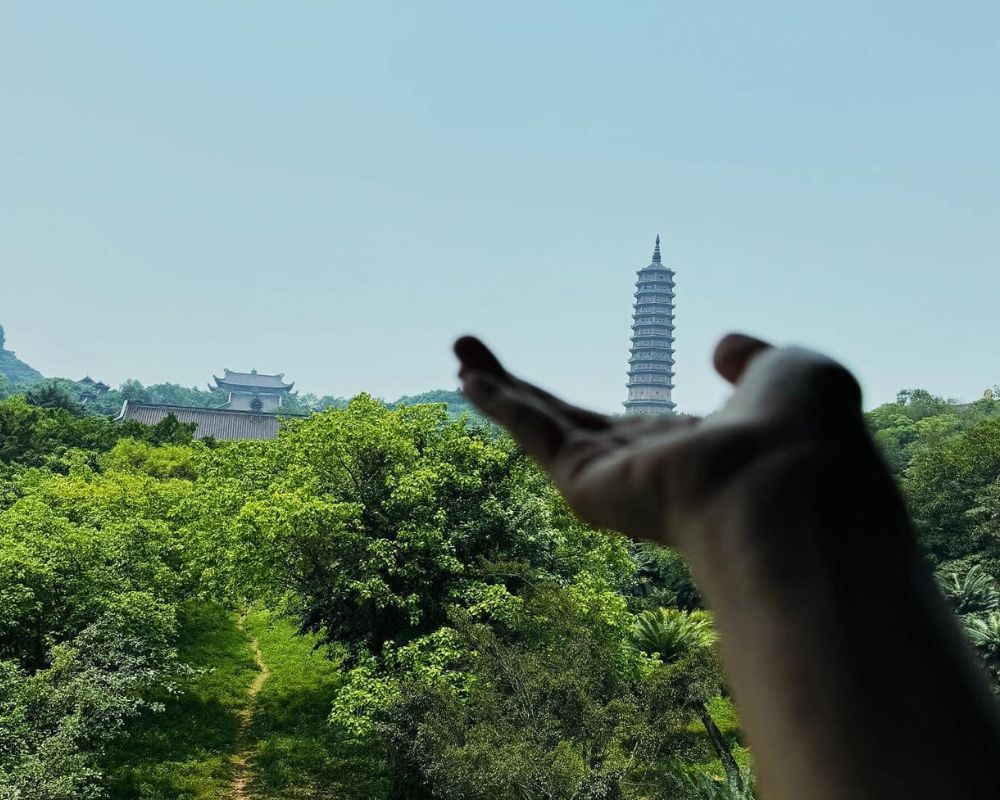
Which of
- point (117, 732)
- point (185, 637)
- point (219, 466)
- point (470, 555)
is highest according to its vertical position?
point (219, 466)

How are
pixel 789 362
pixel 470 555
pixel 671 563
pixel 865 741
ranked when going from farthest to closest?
1. pixel 671 563
2. pixel 470 555
3. pixel 789 362
4. pixel 865 741

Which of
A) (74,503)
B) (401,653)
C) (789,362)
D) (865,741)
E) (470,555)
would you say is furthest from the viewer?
(74,503)

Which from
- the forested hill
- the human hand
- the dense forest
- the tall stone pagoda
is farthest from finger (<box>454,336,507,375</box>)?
the tall stone pagoda

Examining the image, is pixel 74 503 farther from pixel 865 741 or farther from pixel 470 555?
pixel 865 741

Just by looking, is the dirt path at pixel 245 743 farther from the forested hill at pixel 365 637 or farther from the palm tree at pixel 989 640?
the palm tree at pixel 989 640

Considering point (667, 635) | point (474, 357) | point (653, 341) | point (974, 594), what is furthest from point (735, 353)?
point (653, 341)

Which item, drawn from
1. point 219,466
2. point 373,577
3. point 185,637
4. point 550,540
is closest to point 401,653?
point 373,577

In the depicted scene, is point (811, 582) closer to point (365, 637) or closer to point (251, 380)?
point (365, 637)

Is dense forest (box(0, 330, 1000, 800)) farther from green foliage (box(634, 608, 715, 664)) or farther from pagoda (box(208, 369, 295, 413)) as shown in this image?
pagoda (box(208, 369, 295, 413))
